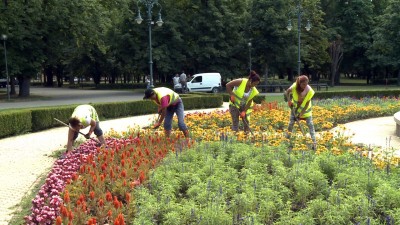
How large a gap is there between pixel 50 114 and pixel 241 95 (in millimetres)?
7561

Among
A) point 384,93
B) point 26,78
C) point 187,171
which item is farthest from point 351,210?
point 26,78

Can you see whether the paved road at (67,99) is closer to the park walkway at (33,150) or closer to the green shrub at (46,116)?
the green shrub at (46,116)

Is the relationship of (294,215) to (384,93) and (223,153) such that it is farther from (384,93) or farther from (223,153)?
(384,93)

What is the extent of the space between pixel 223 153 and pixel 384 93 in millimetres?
18737

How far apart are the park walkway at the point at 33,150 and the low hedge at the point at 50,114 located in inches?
14.4

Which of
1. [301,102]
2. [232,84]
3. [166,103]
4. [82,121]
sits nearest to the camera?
[82,121]

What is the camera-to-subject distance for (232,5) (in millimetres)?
38969

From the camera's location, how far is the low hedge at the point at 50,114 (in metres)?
12.4

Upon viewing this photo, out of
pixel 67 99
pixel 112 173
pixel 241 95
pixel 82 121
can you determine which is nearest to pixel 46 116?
pixel 82 121

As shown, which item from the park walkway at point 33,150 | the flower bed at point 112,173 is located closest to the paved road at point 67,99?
the park walkway at point 33,150

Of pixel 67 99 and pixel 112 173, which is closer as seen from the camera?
pixel 112 173

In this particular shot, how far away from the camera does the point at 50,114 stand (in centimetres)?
1391

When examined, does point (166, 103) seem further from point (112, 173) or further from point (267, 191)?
point (267, 191)

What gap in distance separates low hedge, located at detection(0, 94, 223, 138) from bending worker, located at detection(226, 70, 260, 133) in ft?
22.6
